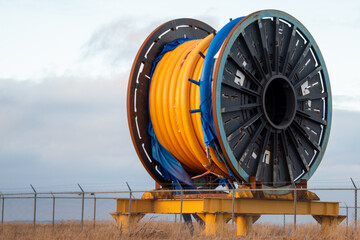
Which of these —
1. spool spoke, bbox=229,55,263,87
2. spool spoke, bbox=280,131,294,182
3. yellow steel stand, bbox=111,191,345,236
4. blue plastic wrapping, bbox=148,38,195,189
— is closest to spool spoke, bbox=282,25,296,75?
spool spoke, bbox=229,55,263,87

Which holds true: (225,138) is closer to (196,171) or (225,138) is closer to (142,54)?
(196,171)

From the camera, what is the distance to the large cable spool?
637 inches

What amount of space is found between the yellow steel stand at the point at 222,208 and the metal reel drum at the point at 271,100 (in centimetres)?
66

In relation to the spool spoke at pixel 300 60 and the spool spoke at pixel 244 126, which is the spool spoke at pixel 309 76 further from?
the spool spoke at pixel 244 126

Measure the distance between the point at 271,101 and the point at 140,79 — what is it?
3.88 metres

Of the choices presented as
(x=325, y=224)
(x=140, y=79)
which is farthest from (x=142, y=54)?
(x=325, y=224)

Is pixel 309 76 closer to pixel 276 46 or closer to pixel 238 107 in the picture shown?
pixel 276 46

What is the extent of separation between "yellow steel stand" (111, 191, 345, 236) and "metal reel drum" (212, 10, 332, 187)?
2.16 ft

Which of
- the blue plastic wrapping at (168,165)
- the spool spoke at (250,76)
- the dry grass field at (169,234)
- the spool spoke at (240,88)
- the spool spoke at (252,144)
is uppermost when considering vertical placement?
the spool spoke at (250,76)

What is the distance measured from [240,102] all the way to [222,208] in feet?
9.51

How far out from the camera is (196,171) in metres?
18.3

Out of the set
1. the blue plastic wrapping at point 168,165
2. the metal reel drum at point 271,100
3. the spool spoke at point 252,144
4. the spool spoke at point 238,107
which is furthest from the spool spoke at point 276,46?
the blue plastic wrapping at point 168,165

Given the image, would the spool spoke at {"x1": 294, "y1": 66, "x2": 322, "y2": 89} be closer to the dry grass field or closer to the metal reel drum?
the metal reel drum

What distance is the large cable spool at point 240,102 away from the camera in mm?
16172
